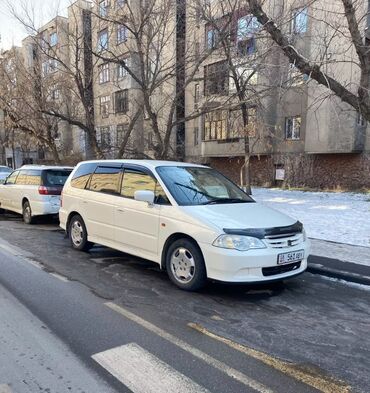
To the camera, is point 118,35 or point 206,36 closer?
point 206,36

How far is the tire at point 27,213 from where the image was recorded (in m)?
11.0

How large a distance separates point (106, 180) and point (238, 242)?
123 inches

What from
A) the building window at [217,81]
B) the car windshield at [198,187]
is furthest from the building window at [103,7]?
the car windshield at [198,187]

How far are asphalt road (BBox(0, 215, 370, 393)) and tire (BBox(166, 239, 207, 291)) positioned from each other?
14 cm

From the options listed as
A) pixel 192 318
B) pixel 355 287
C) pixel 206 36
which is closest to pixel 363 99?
pixel 355 287

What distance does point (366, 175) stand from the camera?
20.8 m

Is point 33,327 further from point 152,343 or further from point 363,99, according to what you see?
point 363,99

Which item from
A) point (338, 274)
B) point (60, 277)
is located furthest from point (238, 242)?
point (60, 277)

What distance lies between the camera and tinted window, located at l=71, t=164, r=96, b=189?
7496 millimetres

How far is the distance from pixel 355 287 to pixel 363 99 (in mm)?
4247

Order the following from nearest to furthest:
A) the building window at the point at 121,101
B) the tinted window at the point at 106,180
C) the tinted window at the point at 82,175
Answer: the tinted window at the point at 106,180 → the tinted window at the point at 82,175 → the building window at the point at 121,101

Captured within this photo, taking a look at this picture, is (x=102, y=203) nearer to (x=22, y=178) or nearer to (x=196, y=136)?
(x=22, y=178)

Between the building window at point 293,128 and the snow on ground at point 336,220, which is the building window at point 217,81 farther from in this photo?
the building window at point 293,128

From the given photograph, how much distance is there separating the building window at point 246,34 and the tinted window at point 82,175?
7.24 meters
